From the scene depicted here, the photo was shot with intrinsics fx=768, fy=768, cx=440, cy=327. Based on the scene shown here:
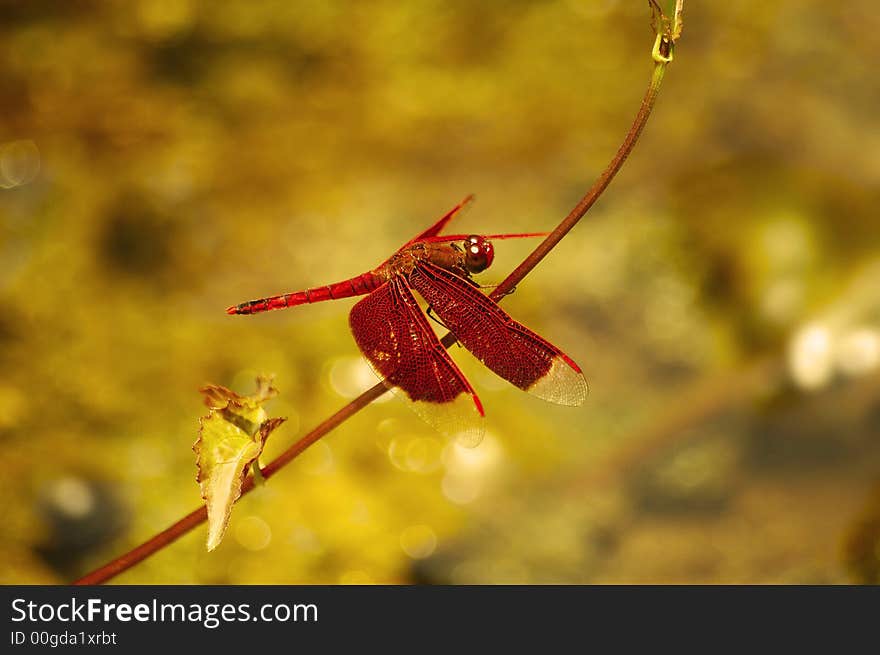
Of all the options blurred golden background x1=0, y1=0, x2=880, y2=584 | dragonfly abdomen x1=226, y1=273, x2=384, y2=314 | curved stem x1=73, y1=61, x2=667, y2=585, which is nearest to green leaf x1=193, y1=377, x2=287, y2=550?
curved stem x1=73, y1=61, x2=667, y2=585

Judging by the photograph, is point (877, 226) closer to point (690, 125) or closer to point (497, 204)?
point (690, 125)

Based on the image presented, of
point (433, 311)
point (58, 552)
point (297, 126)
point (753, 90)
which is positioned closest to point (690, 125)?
point (753, 90)

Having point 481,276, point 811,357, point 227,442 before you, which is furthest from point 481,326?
point 811,357

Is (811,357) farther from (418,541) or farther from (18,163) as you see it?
(18,163)

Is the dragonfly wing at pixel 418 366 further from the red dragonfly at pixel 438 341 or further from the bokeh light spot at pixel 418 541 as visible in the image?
the bokeh light spot at pixel 418 541

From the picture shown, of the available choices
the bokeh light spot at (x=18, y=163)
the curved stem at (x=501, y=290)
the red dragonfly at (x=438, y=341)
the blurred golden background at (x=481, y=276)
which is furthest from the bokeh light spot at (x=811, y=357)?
the bokeh light spot at (x=18, y=163)

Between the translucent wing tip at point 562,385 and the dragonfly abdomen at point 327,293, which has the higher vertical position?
the dragonfly abdomen at point 327,293
